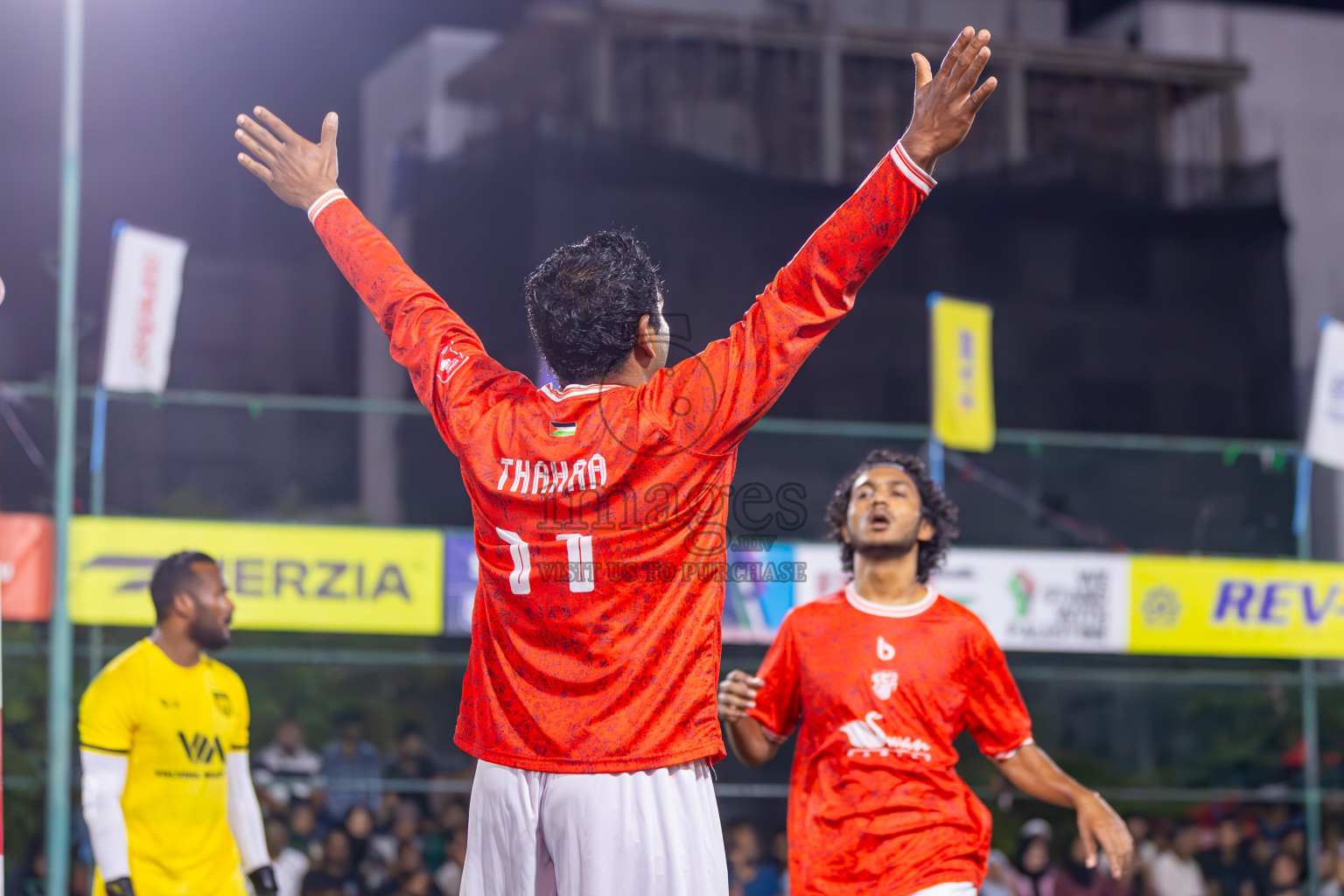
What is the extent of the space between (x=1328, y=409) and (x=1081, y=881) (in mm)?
3926

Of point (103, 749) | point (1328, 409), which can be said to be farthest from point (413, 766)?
point (1328, 409)

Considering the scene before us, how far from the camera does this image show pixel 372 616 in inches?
352

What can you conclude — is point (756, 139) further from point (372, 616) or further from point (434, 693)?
point (372, 616)

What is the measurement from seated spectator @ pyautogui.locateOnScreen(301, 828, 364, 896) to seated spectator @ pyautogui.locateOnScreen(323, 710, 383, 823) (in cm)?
17

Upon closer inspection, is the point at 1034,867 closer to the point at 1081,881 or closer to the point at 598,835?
the point at 1081,881

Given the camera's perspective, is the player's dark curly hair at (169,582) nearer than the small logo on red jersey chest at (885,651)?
No

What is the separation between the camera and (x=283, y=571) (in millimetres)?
8836

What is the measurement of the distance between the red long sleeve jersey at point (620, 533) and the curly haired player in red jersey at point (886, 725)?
6.32 feet

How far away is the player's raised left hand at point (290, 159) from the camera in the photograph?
2.88m

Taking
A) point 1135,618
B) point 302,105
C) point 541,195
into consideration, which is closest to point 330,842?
point 1135,618

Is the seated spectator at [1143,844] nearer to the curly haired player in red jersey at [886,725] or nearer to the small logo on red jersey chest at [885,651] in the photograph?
the curly haired player in red jersey at [886,725]

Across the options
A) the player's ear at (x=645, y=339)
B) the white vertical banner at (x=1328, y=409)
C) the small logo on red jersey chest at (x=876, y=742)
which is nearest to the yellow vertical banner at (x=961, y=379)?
the white vertical banner at (x=1328, y=409)

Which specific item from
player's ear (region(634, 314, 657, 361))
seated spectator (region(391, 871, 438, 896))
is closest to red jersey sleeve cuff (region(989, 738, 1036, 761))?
player's ear (region(634, 314, 657, 361))

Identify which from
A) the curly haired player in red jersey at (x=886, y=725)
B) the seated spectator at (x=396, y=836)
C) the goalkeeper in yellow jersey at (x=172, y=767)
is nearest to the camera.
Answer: the curly haired player in red jersey at (x=886, y=725)
